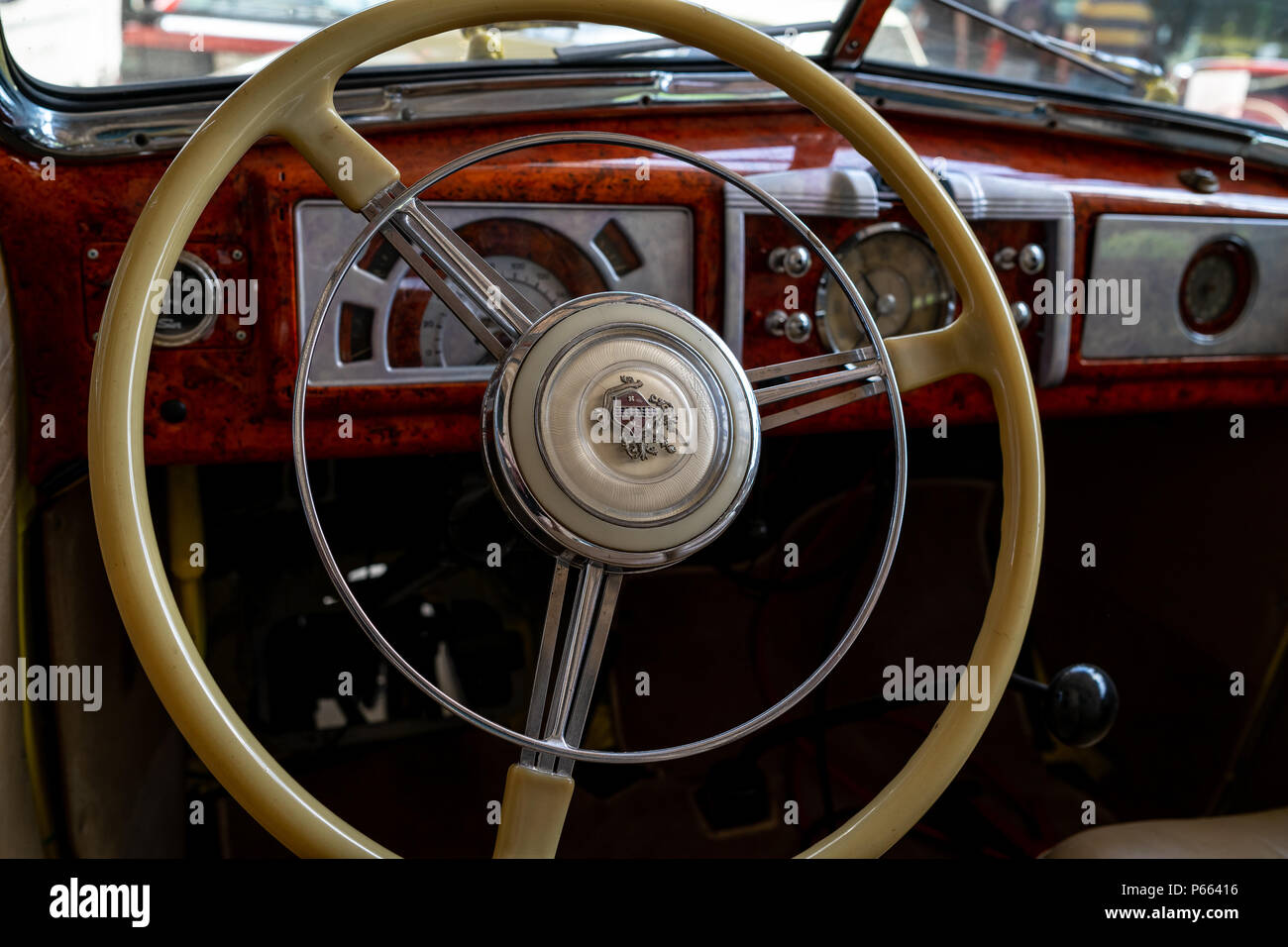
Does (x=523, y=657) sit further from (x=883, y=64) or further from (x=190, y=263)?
(x=883, y=64)

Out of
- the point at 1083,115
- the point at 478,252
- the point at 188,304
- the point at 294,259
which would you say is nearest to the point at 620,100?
the point at 478,252

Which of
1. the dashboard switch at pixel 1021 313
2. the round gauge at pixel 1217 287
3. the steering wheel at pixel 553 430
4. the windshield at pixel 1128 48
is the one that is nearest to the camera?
the steering wheel at pixel 553 430

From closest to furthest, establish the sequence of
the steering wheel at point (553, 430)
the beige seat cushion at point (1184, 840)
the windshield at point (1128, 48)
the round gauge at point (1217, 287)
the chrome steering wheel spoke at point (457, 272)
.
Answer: the steering wheel at point (553, 430), the chrome steering wheel spoke at point (457, 272), the beige seat cushion at point (1184, 840), the round gauge at point (1217, 287), the windshield at point (1128, 48)

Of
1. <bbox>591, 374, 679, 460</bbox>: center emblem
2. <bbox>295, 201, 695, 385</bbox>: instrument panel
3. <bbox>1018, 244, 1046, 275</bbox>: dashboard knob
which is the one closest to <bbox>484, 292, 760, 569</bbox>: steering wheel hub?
<bbox>591, 374, 679, 460</bbox>: center emblem

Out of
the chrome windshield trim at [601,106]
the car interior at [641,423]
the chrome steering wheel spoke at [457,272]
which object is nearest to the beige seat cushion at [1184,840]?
the car interior at [641,423]

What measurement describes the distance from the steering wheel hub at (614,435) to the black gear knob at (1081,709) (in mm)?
686

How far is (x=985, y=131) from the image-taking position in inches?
58.0

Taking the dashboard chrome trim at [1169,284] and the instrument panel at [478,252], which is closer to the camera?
the instrument panel at [478,252]

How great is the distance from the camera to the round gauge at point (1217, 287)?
144 cm

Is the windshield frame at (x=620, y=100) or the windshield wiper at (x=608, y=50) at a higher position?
the windshield wiper at (x=608, y=50)

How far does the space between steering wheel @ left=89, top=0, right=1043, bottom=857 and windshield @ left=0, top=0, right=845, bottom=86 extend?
40 centimetres

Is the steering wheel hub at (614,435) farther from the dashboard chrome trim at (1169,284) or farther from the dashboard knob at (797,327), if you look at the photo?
the dashboard chrome trim at (1169,284)

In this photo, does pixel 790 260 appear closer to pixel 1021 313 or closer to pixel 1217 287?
pixel 1021 313

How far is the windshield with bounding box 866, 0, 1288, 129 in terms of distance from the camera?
156 centimetres
